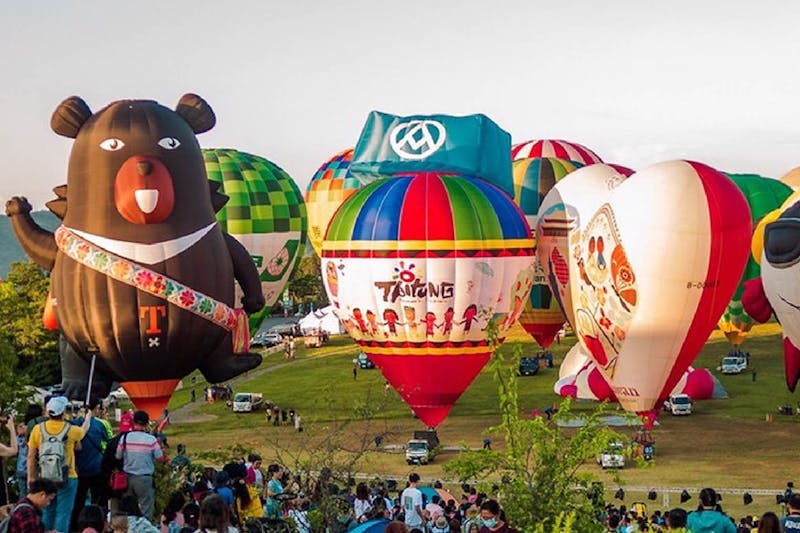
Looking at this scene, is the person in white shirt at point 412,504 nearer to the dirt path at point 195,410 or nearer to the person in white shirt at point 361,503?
the person in white shirt at point 361,503

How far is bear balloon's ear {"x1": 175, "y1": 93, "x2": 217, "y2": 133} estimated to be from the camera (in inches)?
728

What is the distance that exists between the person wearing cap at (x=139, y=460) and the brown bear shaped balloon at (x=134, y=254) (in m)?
8.25

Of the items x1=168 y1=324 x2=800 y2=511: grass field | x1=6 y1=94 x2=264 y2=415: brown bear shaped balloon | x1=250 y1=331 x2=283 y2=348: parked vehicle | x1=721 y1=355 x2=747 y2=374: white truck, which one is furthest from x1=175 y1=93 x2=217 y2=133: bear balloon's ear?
x1=250 y1=331 x2=283 y2=348: parked vehicle

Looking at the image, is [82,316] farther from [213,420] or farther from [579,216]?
[213,420]

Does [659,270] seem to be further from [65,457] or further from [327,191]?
[327,191]

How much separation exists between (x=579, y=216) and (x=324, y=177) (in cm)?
1443

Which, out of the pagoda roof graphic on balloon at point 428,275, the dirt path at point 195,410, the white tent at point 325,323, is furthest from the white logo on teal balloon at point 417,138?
the white tent at point 325,323

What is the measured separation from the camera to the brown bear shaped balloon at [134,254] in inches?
679

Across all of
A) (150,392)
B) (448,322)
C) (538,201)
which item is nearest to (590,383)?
(538,201)

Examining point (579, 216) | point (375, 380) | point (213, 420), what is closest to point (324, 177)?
point (375, 380)

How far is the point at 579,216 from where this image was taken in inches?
1019

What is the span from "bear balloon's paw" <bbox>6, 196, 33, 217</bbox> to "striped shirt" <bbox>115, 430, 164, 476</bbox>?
33.1 ft

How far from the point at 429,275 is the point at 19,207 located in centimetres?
737

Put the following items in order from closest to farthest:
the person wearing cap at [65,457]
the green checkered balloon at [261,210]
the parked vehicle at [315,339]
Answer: the person wearing cap at [65,457] → the green checkered balloon at [261,210] → the parked vehicle at [315,339]
